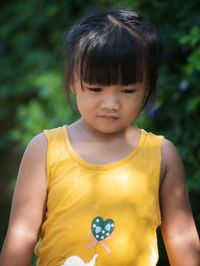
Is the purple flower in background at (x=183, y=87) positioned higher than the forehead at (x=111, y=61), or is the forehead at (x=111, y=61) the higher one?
the forehead at (x=111, y=61)

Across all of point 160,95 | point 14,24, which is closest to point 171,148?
point 160,95

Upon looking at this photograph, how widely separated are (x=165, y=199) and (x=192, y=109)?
141 centimetres

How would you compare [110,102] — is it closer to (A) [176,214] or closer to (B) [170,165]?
(B) [170,165]

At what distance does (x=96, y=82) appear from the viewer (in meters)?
2.65

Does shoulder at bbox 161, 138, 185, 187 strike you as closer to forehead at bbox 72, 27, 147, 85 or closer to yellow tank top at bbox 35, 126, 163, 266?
yellow tank top at bbox 35, 126, 163, 266

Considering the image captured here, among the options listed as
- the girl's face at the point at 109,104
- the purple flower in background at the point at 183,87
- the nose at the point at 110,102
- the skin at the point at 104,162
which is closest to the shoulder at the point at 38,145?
the skin at the point at 104,162

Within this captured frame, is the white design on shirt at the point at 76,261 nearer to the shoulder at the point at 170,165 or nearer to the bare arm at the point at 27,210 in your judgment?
Result: the bare arm at the point at 27,210

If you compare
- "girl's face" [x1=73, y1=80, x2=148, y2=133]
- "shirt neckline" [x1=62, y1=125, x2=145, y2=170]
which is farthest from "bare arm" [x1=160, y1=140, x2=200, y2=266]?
"girl's face" [x1=73, y1=80, x2=148, y2=133]

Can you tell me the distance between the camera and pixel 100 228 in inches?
106

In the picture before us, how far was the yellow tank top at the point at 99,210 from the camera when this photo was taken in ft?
8.89

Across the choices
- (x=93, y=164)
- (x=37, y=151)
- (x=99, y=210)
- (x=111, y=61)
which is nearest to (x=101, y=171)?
(x=93, y=164)

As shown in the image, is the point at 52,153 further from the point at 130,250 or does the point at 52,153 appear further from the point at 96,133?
the point at 130,250

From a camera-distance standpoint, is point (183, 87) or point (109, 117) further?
point (183, 87)

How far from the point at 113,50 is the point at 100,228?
2.02ft
